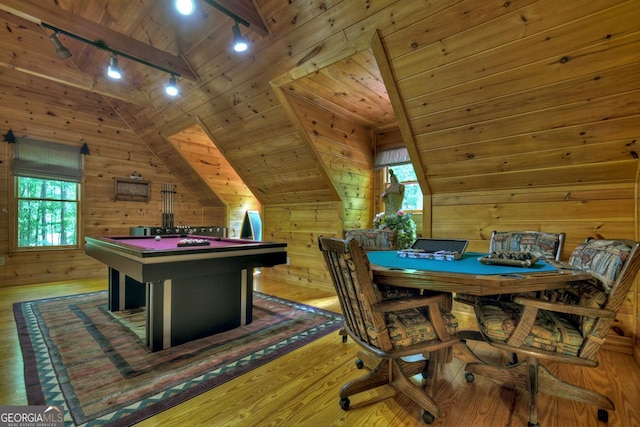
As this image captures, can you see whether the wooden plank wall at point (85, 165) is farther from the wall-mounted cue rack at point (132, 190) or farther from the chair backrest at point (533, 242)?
the chair backrest at point (533, 242)

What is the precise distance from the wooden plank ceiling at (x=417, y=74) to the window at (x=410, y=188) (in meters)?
0.77

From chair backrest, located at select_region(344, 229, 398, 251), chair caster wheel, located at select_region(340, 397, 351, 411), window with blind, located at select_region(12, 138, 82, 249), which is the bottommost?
chair caster wheel, located at select_region(340, 397, 351, 411)

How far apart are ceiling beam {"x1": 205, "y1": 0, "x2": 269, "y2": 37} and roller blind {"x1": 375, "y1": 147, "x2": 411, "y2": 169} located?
93.1 inches

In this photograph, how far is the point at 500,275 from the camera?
1.32m

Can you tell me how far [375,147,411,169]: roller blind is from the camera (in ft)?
13.9

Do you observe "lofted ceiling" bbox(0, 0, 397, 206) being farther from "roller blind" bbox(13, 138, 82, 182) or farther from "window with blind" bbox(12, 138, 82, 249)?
"window with blind" bbox(12, 138, 82, 249)

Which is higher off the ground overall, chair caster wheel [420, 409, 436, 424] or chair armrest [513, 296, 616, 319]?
chair armrest [513, 296, 616, 319]

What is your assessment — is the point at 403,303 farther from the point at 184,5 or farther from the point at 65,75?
the point at 65,75

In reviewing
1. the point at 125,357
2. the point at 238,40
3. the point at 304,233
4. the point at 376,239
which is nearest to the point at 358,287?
the point at 376,239

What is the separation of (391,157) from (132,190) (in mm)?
4754

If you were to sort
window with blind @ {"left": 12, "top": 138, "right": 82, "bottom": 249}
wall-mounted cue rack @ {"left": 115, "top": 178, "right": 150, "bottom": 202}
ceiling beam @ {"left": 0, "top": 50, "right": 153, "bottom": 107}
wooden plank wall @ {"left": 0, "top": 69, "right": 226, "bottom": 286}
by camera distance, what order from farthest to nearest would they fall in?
wall-mounted cue rack @ {"left": 115, "top": 178, "right": 150, "bottom": 202}
window with blind @ {"left": 12, "top": 138, "right": 82, "bottom": 249}
wooden plank wall @ {"left": 0, "top": 69, "right": 226, "bottom": 286}
ceiling beam @ {"left": 0, "top": 50, "right": 153, "bottom": 107}

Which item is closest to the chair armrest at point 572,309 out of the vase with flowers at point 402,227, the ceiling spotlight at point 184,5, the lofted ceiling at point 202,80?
the vase with flowers at point 402,227

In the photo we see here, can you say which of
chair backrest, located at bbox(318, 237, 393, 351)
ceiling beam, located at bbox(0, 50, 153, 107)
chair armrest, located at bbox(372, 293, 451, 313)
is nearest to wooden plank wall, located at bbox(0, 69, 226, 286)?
ceiling beam, located at bbox(0, 50, 153, 107)

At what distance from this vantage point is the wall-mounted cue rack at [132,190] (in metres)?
5.34
